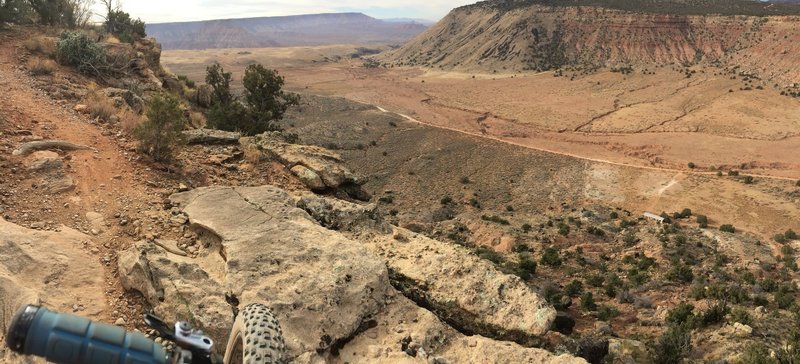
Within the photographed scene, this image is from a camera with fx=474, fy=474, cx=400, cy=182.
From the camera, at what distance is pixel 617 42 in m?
83.1

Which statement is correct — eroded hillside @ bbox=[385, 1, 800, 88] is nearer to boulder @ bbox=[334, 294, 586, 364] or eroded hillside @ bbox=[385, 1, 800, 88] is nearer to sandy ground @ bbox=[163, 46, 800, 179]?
sandy ground @ bbox=[163, 46, 800, 179]

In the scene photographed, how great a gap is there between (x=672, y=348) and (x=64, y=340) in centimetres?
1198

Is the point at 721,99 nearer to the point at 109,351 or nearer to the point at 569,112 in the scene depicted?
the point at 569,112

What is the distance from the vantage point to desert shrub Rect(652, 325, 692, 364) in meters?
10.9

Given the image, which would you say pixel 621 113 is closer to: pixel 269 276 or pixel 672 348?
pixel 672 348

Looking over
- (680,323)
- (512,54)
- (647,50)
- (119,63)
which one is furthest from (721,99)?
(119,63)

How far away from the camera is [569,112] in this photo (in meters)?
54.9

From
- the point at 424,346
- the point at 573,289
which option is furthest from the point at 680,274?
the point at 424,346

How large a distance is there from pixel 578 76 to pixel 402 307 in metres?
71.9

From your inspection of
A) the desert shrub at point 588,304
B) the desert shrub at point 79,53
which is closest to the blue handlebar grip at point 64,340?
the desert shrub at point 588,304

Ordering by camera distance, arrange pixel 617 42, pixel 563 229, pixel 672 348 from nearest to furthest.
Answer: pixel 672 348
pixel 563 229
pixel 617 42

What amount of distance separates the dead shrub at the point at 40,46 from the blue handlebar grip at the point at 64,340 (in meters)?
16.1

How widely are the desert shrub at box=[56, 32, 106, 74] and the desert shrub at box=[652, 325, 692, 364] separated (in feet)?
62.6

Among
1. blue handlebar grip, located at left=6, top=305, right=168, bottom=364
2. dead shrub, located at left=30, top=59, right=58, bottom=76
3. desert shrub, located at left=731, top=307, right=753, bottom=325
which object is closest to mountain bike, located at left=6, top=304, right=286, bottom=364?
blue handlebar grip, located at left=6, top=305, right=168, bottom=364
